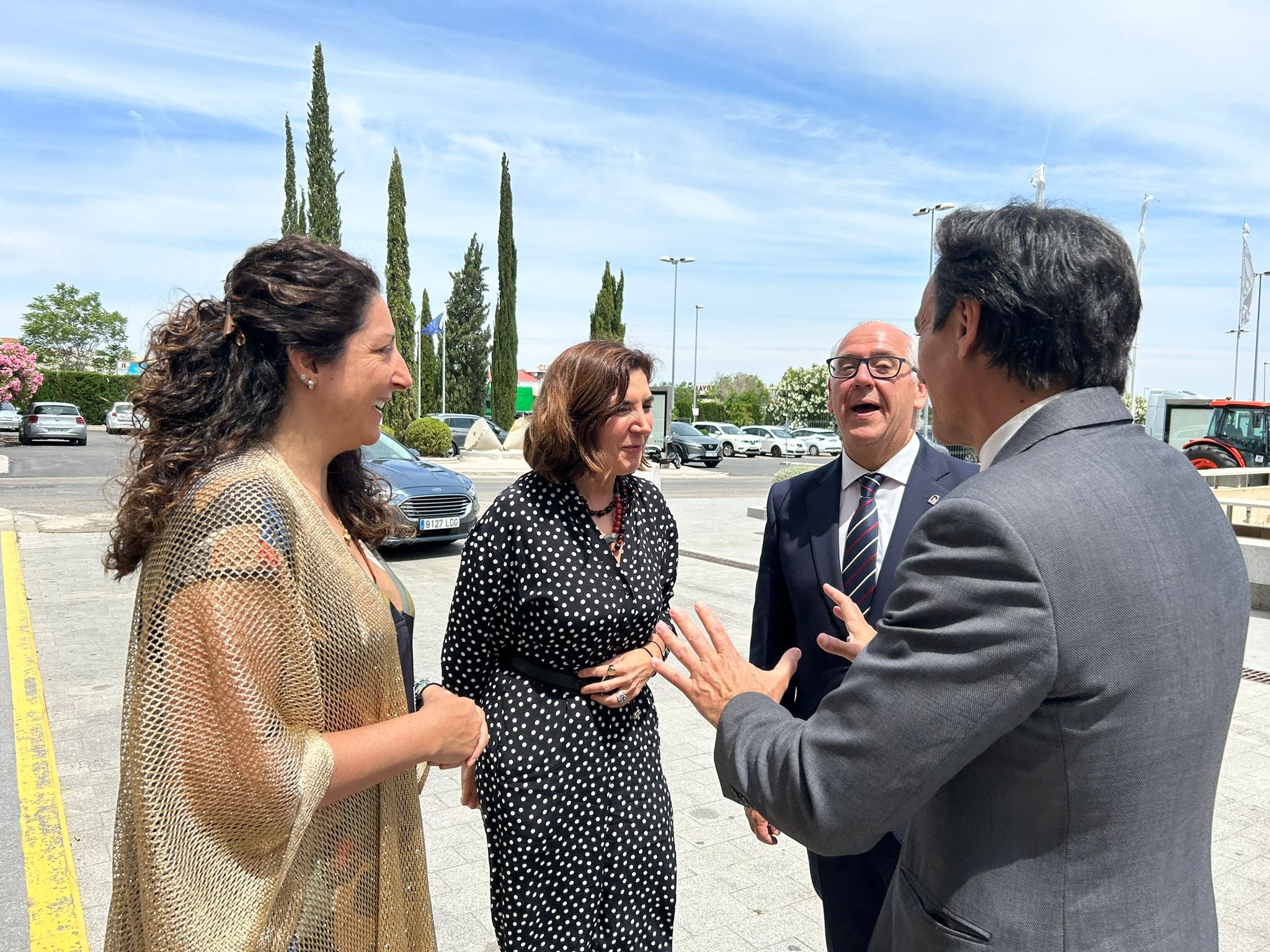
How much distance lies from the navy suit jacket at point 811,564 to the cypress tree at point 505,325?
41.1 metres

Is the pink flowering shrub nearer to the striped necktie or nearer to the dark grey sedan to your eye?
the dark grey sedan

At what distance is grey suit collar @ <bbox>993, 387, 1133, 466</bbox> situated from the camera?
1.31 m

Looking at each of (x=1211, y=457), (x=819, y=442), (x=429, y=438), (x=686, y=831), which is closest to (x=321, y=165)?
(x=429, y=438)

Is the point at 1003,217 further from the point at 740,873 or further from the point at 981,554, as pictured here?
the point at 740,873

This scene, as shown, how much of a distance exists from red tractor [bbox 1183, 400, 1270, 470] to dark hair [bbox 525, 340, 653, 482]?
20501 mm

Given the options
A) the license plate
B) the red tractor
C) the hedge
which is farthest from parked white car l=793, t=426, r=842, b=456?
the license plate

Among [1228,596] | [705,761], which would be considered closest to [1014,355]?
[1228,596]

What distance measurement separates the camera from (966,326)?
4.52ft

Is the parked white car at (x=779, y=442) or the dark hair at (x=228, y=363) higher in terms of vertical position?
the dark hair at (x=228, y=363)

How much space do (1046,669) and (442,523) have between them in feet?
33.0

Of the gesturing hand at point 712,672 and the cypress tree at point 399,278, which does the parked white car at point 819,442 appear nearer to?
the cypress tree at point 399,278

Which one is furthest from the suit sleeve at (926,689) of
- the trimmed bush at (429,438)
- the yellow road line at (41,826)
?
the trimmed bush at (429,438)

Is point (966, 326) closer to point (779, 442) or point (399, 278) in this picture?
point (399, 278)

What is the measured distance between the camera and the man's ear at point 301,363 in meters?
1.69
